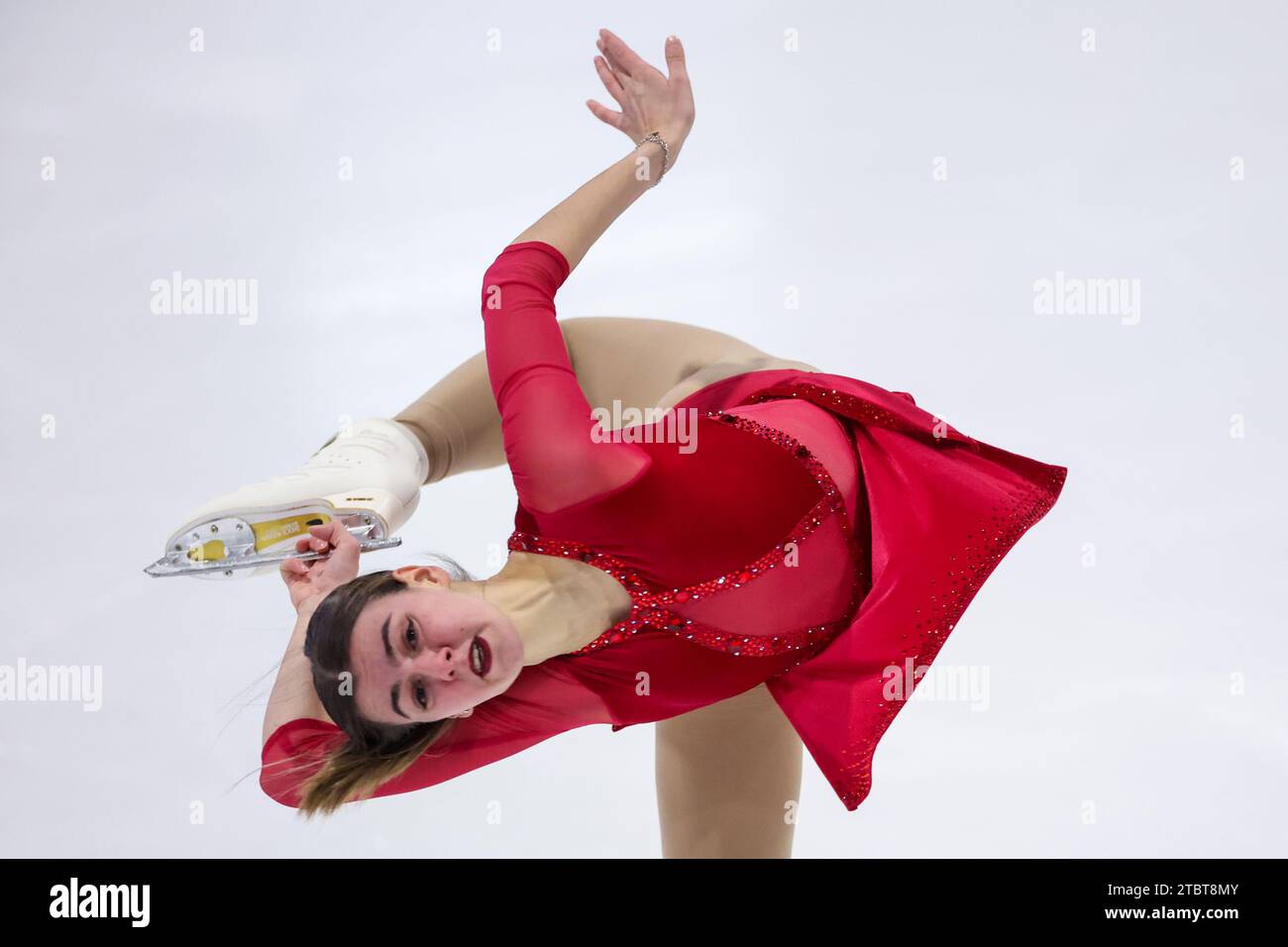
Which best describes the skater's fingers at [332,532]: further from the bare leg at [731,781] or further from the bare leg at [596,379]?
the bare leg at [731,781]

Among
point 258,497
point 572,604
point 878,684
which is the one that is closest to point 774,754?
point 878,684

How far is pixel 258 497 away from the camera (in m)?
2.44

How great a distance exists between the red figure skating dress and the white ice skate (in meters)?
0.26

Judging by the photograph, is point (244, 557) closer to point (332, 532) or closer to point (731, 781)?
point (332, 532)

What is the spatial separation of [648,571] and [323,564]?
56 centimetres

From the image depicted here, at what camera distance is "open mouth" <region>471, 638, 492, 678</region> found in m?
2.21

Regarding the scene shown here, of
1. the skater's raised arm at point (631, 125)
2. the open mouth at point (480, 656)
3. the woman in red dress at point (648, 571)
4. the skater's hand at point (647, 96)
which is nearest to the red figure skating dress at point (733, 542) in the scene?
the woman in red dress at point (648, 571)

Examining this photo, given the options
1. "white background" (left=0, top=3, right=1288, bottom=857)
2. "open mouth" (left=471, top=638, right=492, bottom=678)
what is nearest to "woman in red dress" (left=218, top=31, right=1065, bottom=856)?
"open mouth" (left=471, top=638, right=492, bottom=678)

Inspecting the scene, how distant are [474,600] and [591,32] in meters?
2.50

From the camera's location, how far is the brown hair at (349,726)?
226cm

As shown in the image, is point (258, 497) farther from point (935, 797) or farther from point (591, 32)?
point (591, 32)

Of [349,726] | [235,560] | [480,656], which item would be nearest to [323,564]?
[235,560]

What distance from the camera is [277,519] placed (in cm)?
245

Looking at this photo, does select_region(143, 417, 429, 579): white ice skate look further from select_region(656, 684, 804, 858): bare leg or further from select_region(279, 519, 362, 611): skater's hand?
select_region(656, 684, 804, 858): bare leg
